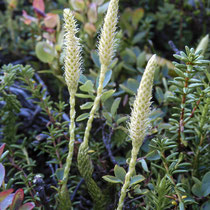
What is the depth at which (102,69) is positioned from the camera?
947 millimetres

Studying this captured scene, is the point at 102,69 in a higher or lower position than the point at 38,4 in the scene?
lower

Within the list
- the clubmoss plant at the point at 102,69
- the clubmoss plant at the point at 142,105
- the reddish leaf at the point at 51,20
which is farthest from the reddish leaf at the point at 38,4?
the clubmoss plant at the point at 142,105

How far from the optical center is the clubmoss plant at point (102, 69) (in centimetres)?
84

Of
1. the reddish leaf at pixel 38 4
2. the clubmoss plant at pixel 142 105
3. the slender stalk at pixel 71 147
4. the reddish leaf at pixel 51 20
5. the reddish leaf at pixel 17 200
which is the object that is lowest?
the reddish leaf at pixel 17 200

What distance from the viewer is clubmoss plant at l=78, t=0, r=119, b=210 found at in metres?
0.84

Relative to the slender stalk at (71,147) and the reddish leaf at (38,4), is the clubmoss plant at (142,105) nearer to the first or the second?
the slender stalk at (71,147)

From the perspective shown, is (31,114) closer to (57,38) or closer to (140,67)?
(57,38)

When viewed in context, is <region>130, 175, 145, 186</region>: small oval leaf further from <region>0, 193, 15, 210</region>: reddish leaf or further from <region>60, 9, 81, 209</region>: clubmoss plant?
<region>0, 193, 15, 210</region>: reddish leaf

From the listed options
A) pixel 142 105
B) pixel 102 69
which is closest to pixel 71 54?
pixel 102 69

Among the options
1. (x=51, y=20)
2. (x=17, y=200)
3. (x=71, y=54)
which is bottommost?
(x=17, y=200)

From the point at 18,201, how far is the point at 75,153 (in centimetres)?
40

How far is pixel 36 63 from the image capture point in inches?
68.7

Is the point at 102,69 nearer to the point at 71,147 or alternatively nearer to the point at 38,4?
the point at 71,147

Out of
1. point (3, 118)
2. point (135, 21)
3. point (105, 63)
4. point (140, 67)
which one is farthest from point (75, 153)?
point (135, 21)
